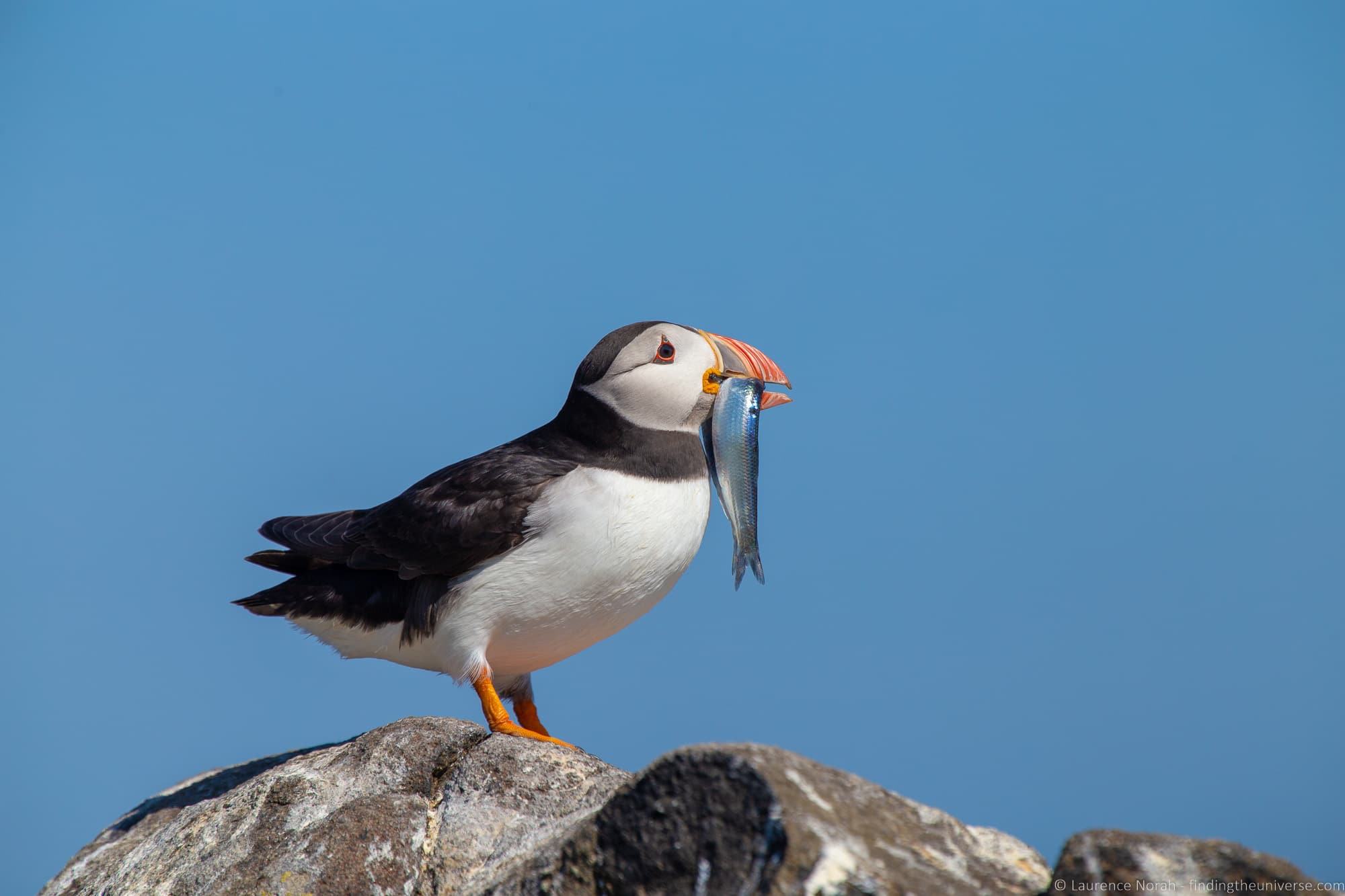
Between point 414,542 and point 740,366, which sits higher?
point 740,366

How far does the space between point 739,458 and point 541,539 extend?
1085mm

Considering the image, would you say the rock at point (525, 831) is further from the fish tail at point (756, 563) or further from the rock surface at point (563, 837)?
Result: the fish tail at point (756, 563)

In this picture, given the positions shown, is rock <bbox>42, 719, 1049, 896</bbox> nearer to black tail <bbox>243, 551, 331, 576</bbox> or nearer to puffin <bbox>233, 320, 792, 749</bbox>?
puffin <bbox>233, 320, 792, 749</bbox>

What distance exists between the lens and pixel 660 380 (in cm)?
596

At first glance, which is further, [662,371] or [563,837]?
[662,371]

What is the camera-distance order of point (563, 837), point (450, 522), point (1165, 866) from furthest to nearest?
point (450, 522) → point (563, 837) → point (1165, 866)

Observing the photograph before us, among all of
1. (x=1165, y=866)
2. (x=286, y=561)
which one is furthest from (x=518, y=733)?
(x=1165, y=866)

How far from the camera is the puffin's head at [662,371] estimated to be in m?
5.98

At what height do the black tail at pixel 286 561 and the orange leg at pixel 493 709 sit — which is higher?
the black tail at pixel 286 561

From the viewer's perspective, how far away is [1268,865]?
2904 mm

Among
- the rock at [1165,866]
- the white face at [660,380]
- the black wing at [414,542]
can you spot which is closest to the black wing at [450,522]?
the black wing at [414,542]

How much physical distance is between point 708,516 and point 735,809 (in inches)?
129

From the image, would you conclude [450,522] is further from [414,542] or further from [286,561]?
[286,561]

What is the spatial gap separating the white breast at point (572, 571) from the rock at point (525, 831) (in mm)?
759
